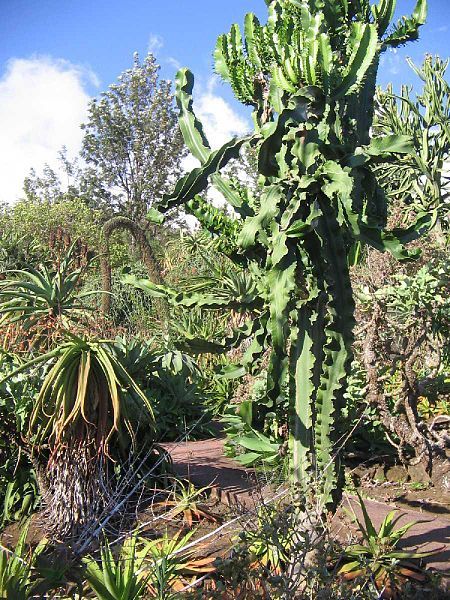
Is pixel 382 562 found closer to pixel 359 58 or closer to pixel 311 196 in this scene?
pixel 311 196

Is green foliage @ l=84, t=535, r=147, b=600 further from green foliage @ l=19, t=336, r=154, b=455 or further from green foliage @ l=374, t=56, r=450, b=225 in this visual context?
green foliage @ l=374, t=56, r=450, b=225

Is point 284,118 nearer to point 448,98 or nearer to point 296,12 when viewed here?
point 296,12

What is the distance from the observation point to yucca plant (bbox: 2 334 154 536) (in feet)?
14.0

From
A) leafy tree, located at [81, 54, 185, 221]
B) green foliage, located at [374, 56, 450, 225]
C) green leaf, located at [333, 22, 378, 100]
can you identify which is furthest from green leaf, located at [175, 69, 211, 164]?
leafy tree, located at [81, 54, 185, 221]

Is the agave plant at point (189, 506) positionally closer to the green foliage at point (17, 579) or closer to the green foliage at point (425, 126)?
the green foliage at point (17, 579)

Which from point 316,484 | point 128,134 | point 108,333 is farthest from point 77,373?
point 128,134

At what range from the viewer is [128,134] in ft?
95.5

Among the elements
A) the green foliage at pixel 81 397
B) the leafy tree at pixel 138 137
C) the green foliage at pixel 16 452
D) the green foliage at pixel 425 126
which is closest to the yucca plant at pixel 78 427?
the green foliage at pixel 81 397

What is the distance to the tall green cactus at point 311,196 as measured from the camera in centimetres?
312

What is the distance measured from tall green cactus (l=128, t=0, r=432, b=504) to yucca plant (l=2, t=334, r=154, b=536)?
3.27 ft

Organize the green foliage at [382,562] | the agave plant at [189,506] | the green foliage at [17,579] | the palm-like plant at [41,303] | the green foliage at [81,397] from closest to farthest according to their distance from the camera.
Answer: the green foliage at [17,579] → the green foliage at [382,562] → the green foliage at [81,397] → the agave plant at [189,506] → the palm-like plant at [41,303]

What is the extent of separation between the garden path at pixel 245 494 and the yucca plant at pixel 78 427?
777mm

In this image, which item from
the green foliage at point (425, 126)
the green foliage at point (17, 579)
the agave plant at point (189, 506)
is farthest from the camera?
the green foliage at point (425, 126)

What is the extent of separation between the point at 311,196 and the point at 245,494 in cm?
274
